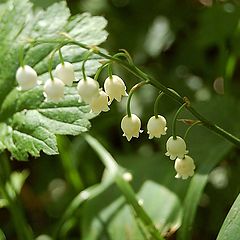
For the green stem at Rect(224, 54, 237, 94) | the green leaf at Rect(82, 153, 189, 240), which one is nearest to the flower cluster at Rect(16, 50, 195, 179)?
the green leaf at Rect(82, 153, 189, 240)

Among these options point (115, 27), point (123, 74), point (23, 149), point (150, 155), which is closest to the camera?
point (23, 149)

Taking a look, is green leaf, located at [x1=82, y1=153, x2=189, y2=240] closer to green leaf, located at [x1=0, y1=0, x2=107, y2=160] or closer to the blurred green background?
the blurred green background

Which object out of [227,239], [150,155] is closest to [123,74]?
[150,155]

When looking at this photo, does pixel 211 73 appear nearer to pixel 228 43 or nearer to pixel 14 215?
pixel 228 43

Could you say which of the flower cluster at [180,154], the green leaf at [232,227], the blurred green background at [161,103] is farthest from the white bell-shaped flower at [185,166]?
the blurred green background at [161,103]

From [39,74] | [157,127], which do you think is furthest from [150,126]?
[39,74]

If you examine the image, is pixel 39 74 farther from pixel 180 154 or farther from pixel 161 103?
pixel 161 103
